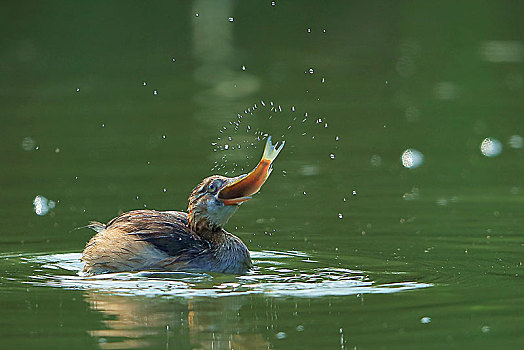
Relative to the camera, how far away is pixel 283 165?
14461 millimetres

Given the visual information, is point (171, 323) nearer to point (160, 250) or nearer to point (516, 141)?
point (160, 250)

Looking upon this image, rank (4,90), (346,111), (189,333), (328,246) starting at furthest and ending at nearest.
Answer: (4,90) → (346,111) → (328,246) → (189,333)

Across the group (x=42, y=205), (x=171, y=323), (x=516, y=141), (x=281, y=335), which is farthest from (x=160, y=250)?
(x=516, y=141)

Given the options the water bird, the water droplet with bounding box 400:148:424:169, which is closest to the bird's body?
the water bird

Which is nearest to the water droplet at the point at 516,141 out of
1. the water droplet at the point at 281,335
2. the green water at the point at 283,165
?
the green water at the point at 283,165

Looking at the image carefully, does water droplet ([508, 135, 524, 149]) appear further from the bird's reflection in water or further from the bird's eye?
the bird's reflection in water

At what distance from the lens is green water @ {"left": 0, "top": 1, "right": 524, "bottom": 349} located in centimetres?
810

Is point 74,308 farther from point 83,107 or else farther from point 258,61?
point 258,61

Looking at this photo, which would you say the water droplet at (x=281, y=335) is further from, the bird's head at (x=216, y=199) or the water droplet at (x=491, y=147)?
the water droplet at (x=491, y=147)

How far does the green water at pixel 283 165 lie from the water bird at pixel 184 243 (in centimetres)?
22

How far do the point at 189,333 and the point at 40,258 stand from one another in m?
2.82

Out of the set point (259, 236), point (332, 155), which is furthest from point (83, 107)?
point (259, 236)

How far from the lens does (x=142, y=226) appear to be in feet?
32.1

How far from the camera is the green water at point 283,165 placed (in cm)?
810
